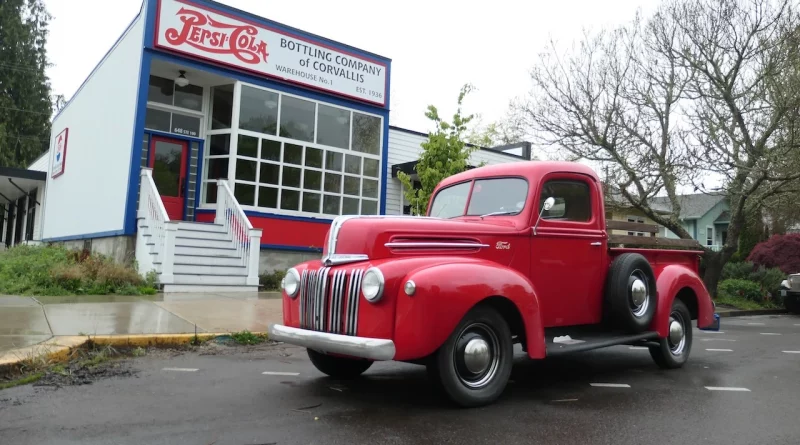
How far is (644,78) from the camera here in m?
16.7

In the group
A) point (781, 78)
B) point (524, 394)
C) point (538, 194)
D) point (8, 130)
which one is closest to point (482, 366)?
point (524, 394)

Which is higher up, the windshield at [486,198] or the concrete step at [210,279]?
the windshield at [486,198]

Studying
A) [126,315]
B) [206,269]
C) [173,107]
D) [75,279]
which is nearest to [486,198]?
[126,315]

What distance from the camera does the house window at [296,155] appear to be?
13625mm

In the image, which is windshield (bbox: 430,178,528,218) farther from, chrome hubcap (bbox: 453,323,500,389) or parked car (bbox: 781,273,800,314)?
parked car (bbox: 781,273,800,314)

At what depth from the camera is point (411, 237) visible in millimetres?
4750

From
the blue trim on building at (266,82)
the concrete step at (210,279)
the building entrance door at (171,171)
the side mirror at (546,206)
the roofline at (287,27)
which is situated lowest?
the concrete step at (210,279)

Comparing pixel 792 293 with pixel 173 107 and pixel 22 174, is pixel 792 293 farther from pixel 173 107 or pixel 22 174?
pixel 22 174

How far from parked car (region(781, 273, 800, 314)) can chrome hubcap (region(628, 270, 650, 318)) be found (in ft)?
44.4

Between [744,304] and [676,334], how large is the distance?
12.8 metres

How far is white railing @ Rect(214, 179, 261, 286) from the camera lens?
39.4 ft

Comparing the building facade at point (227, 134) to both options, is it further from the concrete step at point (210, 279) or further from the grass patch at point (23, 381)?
the grass patch at point (23, 381)

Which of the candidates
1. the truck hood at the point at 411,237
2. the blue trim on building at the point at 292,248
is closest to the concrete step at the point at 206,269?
the blue trim on building at the point at 292,248

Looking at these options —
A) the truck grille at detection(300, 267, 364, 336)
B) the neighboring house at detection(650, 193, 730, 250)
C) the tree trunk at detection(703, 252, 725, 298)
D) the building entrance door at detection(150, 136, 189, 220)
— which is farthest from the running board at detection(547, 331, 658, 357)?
the neighboring house at detection(650, 193, 730, 250)
